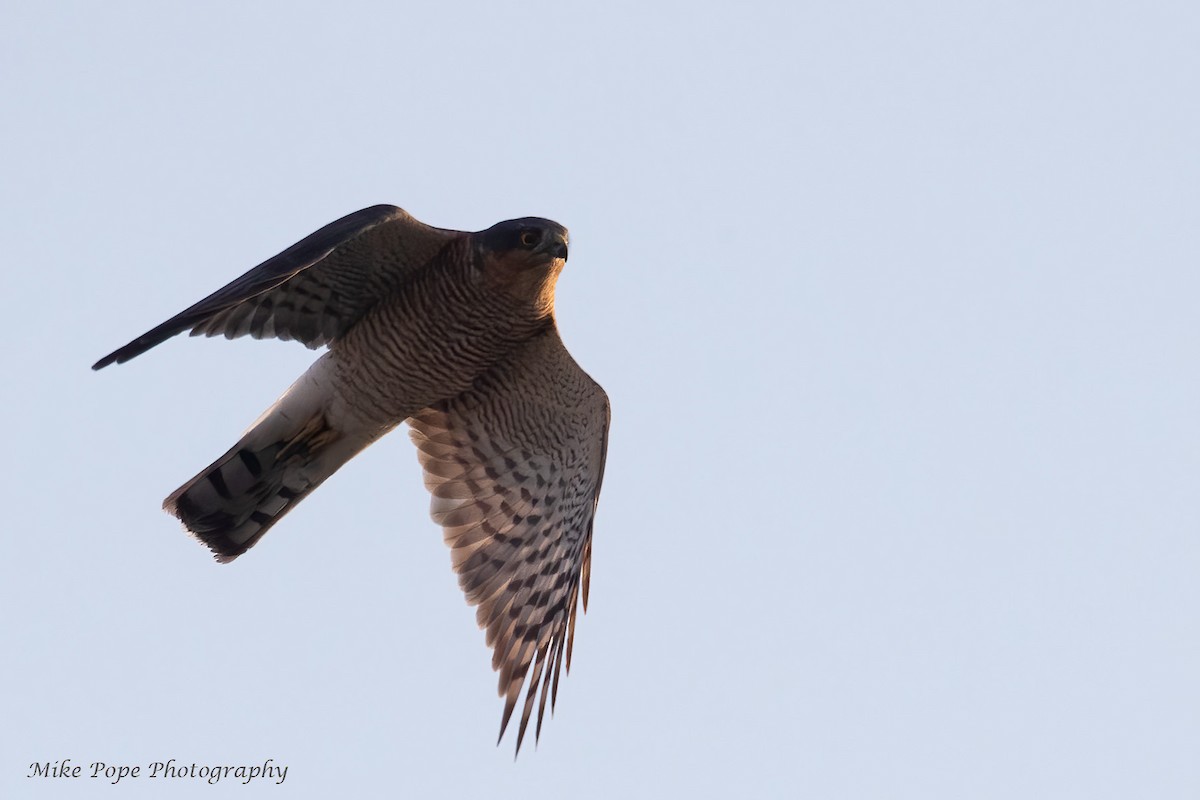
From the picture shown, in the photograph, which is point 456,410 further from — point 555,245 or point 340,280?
point 555,245

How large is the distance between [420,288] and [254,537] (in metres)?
1.97

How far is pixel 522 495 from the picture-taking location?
10695mm

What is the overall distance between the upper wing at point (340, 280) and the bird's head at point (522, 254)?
0.32m

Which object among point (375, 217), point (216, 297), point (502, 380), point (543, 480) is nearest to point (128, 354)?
point (216, 297)

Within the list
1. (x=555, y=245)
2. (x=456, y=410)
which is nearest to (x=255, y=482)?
(x=456, y=410)

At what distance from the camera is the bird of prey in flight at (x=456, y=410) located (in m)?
9.38

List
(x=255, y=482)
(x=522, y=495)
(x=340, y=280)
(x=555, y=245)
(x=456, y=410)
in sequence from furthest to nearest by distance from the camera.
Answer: (x=522, y=495), (x=456, y=410), (x=255, y=482), (x=340, y=280), (x=555, y=245)

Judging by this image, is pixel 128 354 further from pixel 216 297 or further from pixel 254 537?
pixel 254 537

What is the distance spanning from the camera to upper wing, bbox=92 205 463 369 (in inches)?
352

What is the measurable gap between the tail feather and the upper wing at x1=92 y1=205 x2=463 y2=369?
63 cm

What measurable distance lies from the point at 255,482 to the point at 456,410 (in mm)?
1426

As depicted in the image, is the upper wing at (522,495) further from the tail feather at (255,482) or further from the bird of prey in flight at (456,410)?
the tail feather at (255,482)

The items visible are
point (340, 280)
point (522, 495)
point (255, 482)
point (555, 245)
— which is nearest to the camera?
point (555, 245)

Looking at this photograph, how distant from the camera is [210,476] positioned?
9.73 m
